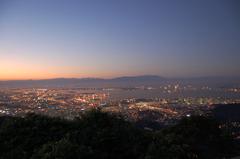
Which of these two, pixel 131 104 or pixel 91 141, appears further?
pixel 131 104

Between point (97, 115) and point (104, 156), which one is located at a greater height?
point (97, 115)

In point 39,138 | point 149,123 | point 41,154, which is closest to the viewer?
point 41,154

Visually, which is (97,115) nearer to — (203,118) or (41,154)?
(41,154)

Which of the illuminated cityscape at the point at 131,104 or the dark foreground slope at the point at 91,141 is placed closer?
the dark foreground slope at the point at 91,141

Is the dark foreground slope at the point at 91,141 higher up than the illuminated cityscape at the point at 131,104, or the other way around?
the dark foreground slope at the point at 91,141

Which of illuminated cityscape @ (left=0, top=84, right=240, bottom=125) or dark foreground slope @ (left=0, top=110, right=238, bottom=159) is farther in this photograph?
illuminated cityscape @ (left=0, top=84, right=240, bottom=125)

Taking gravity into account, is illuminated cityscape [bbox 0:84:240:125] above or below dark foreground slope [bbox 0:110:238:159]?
below

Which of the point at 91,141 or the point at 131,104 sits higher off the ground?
Answer: the point at 91,141

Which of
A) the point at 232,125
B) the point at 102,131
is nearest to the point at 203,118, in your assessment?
the point at 232,125
